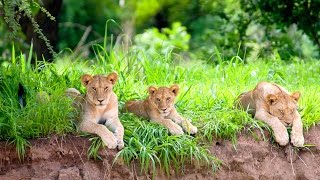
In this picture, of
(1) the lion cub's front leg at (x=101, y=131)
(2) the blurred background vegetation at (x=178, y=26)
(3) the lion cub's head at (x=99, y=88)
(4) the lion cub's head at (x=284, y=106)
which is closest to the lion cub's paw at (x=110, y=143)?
(1) the lion cub's front leg at (x=101, y=131)

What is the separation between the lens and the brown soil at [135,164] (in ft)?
23.0

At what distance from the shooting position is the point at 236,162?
297 inches

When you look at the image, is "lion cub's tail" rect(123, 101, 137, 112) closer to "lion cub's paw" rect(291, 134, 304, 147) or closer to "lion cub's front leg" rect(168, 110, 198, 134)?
"lion cub's front leg" rect(168, 110, 198, 134)

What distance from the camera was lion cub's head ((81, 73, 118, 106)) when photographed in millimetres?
7270

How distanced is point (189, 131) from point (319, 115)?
1.38 m

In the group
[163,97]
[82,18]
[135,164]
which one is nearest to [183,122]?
[163,97]

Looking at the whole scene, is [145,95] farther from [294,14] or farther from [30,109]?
[294,14]

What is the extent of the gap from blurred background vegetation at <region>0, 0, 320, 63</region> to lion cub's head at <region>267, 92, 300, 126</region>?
1991 millimetres

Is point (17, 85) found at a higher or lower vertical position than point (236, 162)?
higher

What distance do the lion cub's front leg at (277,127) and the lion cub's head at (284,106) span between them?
0.07m

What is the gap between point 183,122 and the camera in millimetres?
7539

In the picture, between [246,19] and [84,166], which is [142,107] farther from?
[246,19]

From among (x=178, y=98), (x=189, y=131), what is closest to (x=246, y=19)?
(x=178, y=98)

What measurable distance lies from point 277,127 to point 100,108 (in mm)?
1622
